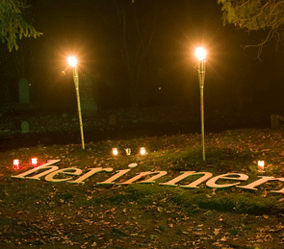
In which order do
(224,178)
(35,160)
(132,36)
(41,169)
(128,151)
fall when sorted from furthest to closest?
(132,36), (128,151), (35,160), (41,169), (224,178)

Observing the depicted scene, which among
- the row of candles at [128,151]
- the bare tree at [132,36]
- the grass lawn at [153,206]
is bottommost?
the grass lawn at [153,206]

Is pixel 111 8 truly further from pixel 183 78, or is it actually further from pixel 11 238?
pixel 11 238

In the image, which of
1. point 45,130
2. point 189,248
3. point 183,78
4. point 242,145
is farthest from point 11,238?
point 183,78

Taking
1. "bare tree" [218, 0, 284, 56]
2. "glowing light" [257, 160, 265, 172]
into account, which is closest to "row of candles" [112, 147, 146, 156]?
"glowing light" [257, 160, 265, 172]

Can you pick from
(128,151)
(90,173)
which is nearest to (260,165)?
(128,151)

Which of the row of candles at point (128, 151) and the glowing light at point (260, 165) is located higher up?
the row of candles at point (128, 151)

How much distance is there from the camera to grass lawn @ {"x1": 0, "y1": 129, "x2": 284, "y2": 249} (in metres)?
6.74

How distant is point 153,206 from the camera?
8500mm

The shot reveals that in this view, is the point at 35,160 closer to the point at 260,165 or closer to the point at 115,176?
the point at 115,176

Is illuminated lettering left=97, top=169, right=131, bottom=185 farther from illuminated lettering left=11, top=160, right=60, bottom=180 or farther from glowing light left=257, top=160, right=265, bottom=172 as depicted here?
glowing light left=257, top=160, right=265, bottom=172

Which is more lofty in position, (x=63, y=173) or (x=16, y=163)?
(x=16, y=163)

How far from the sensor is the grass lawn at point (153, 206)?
22.1ft

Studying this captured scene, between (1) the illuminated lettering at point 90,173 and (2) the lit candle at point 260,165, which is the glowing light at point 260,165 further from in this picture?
(1) the illuminated lettering at point 90,173

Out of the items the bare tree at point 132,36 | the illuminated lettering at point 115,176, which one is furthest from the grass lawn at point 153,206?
the bare tree at point 132,36
